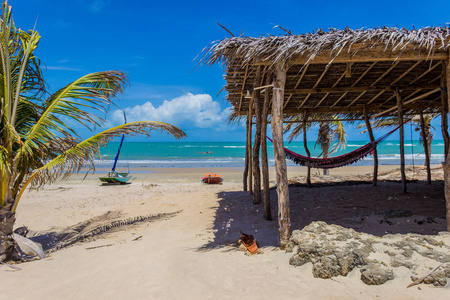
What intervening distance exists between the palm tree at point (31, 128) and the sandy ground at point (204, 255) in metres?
0.83

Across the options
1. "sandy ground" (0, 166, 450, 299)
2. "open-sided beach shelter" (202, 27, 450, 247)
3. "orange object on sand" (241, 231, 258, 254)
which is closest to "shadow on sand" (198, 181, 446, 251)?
"sandy ground" (0, 166, 450, 299)

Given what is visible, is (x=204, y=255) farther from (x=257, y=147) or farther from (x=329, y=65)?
(x=329, y=65)

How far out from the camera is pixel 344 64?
12.0 ft

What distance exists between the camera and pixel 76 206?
18.8 ft

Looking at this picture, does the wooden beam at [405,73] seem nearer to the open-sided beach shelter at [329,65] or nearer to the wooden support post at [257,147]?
the open-sided beach shelter at [329,65]

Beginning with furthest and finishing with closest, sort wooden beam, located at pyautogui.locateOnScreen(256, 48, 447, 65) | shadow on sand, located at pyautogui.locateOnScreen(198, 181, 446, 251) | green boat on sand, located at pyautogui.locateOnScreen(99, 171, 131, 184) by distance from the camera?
green boat on sand, located at pyautogui.locateOnScreen(99, 171, 131, 184) → shadow on sand, located at pyautogui.locateOnScreen(198, 181, 446, 251) → wooden beam, located at pyautogui.locateOnScreen(256, 48, 447, 65)

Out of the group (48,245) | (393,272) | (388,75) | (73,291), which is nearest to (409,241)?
(393,272)

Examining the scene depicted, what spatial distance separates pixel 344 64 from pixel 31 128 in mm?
3766

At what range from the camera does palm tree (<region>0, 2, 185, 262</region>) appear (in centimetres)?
277

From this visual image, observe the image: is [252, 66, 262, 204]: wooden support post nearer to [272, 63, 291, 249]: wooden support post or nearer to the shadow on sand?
the shadow on sand

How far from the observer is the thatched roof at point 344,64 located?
8.15ft

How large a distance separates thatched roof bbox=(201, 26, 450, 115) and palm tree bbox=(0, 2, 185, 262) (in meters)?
1.31

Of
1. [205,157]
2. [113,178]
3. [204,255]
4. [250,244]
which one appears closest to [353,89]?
[250,244]

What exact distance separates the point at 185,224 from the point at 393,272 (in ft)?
8.43
